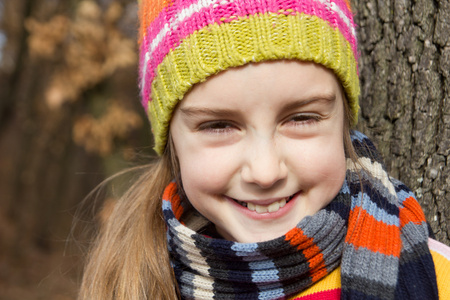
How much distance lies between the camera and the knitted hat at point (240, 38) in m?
1.61

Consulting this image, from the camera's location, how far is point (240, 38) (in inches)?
64.1

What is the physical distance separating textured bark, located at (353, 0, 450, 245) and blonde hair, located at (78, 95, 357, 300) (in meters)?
0.30

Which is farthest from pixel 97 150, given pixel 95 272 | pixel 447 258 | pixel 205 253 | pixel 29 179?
pixel 29 179

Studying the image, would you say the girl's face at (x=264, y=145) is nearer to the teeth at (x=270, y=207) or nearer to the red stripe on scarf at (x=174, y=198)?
the teeth at (x=270, y=207)

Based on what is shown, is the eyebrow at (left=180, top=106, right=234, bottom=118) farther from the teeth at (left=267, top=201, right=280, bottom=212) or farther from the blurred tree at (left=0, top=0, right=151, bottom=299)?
the blurred tree at (left=0, top=0, right=151, bottom=299)

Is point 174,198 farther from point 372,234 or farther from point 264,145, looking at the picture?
point 372,234

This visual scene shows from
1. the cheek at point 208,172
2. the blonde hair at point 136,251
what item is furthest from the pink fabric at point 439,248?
the blonde hair at point 136,251

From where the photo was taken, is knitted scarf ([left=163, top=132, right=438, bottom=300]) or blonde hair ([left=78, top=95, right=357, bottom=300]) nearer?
knitted scarf ([left=163, top=132, right=438, bottom=300])

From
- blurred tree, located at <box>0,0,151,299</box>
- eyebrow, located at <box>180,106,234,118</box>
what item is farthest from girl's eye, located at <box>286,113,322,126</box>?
blurred tree, located at <box>0,0,151,299</box>

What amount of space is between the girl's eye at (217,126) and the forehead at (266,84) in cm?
8

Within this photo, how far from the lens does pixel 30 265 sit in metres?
8.59

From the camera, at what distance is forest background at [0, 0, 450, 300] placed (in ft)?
6.40

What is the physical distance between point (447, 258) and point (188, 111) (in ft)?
3.28

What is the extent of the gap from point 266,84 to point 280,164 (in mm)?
265
